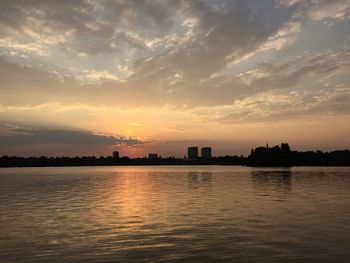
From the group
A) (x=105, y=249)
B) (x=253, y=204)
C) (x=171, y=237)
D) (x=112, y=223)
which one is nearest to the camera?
(x=105, y=249)

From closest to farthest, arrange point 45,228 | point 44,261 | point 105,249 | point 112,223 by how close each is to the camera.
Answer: point 44,261 → point 105,249 → point 45,228 → point 112,223

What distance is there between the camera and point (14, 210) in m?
50.1

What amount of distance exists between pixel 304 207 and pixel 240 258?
97.3 ft

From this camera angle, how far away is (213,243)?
29.2 m

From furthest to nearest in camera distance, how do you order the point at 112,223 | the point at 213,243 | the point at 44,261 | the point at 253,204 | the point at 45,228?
the point at 253,204
the point at 112,223
the point at 45,228
the point at 213,243
the point at 44,261

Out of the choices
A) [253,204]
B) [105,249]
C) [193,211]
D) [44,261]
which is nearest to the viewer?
[44,261]

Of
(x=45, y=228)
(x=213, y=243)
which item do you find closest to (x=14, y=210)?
(x=45, y=228)

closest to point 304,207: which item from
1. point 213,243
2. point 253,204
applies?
point 253,204

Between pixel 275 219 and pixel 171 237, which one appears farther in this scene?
pixel 275 219

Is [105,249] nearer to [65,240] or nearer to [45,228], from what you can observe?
[65,240]

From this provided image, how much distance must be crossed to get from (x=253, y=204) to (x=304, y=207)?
7106 mm

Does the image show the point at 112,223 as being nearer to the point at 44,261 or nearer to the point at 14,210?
the point at 44,261

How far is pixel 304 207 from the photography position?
168ft

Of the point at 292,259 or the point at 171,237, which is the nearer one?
the point at 292,259
